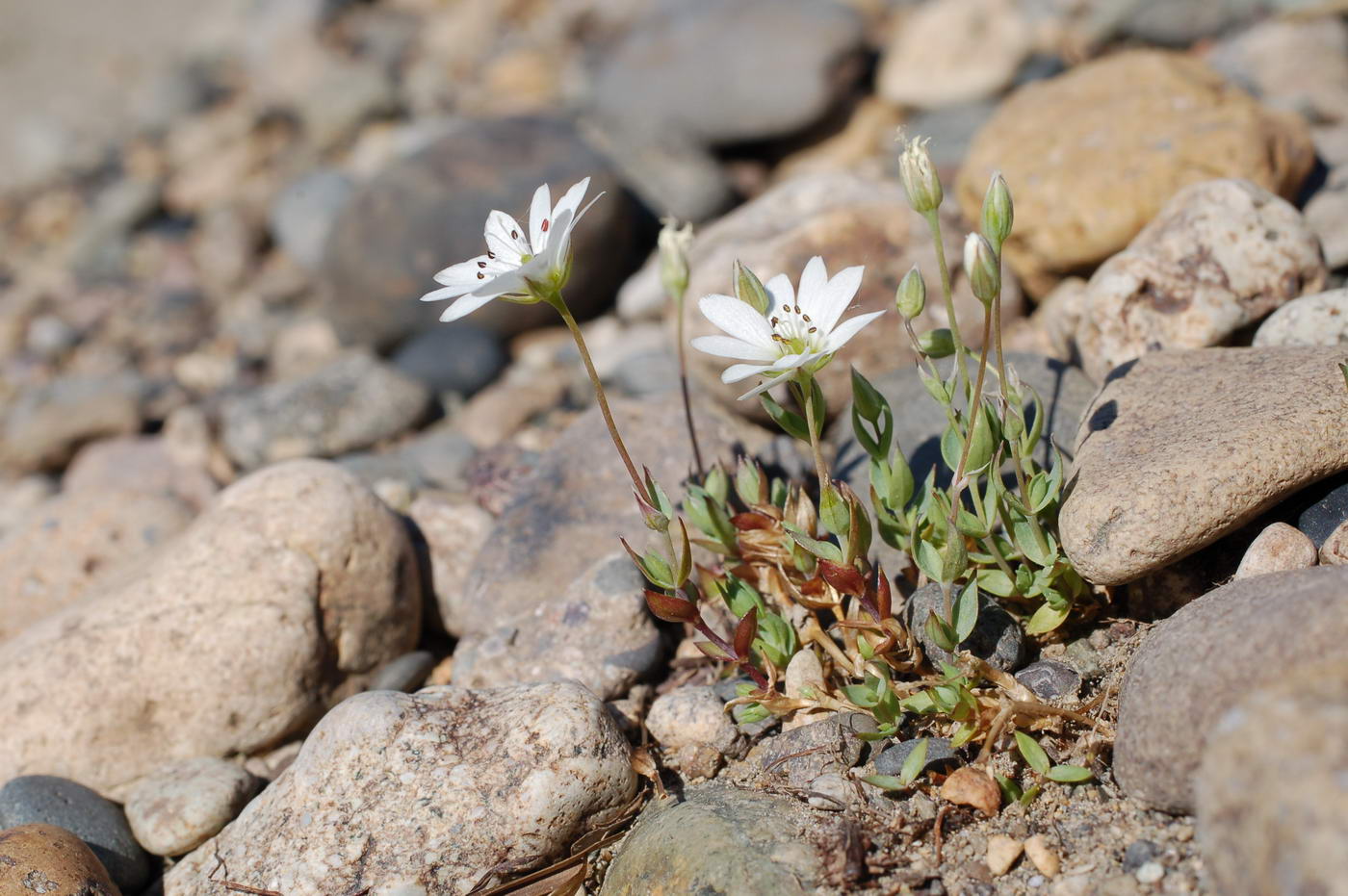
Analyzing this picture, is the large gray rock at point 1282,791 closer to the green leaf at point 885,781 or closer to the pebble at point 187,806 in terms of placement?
the green leaf at point 885,781

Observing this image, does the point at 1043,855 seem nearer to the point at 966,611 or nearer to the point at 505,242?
the point at 966,611

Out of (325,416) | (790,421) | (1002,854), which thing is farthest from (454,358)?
(1002,854)

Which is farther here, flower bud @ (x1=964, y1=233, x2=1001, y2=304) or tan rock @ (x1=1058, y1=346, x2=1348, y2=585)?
tan rock @ (x1=1058, y1=346, x2=1348, y2=585)

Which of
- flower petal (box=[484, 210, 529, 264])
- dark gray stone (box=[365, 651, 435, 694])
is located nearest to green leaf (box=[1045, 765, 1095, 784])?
flower petal (box=[484, 210, 529, 264])

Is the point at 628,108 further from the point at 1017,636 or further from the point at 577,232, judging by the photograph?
the point at 1017,636

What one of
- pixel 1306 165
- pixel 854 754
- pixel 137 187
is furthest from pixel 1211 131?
pixel 137 187

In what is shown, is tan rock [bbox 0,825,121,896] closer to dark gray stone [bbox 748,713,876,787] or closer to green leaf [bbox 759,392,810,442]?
dark gray stone [bbox 748,713,876,787]
